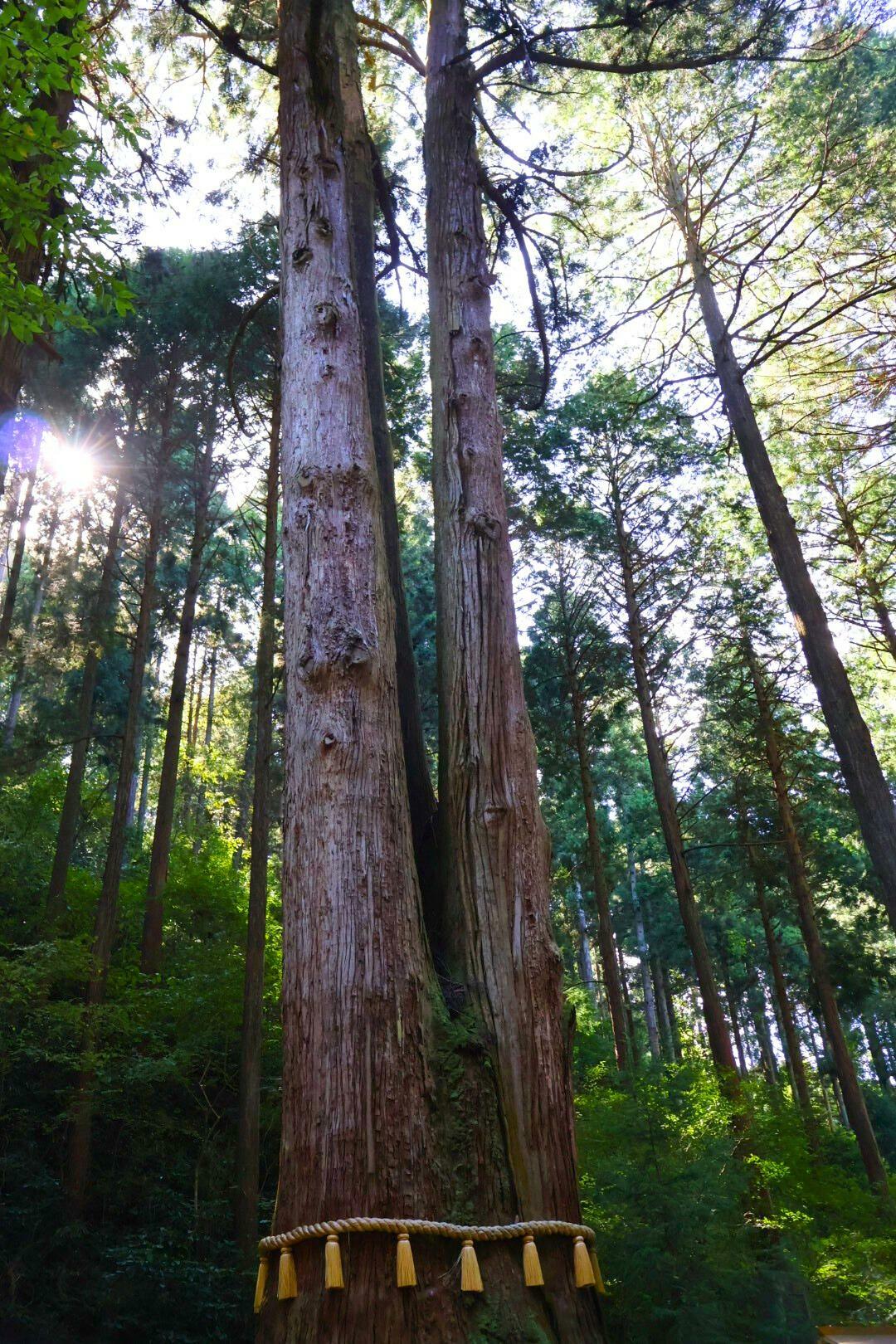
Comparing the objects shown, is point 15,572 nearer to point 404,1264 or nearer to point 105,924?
point 105,924

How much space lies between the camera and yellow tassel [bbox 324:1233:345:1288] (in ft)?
6.41

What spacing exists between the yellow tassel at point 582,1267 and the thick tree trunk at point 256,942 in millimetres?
6218

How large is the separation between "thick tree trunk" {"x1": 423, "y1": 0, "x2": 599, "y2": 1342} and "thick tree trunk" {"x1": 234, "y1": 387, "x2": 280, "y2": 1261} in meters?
4.72

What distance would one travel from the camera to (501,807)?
2.95m

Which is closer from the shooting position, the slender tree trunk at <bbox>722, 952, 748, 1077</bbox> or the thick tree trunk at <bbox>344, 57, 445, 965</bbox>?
the thick tree trunk at <bbox>344, 57, 445, 965</bbox>

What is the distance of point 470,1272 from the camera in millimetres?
2049

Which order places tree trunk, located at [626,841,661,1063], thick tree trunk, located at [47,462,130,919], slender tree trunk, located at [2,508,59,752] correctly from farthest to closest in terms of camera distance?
tree trunk, located at [626,841,661,1063] → slender tree trunk, located at [2,508,59,752] → thick tree trunk, located at [47,462,130,919]

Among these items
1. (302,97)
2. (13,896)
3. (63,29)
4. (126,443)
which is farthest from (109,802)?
(302,97)

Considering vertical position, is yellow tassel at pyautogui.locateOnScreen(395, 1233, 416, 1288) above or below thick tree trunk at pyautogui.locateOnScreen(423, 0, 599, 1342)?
below

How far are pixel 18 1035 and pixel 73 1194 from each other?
67.2 inches

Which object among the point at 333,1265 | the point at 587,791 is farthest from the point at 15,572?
the point at 333,1265

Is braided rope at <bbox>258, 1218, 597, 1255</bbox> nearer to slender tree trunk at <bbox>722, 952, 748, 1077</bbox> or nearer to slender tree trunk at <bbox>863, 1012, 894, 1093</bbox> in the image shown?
slender tree trunk at <bbox>722, 952, 748, 1077</bbox>

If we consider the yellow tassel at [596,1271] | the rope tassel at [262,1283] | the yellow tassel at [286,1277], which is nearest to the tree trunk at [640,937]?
the yellow tassel at [596,1271]

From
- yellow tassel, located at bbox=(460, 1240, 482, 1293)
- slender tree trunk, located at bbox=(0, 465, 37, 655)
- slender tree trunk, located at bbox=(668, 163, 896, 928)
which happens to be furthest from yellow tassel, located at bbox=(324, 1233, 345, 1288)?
slender tree trunk, located at bbox=(0, 465, 37, 655)
